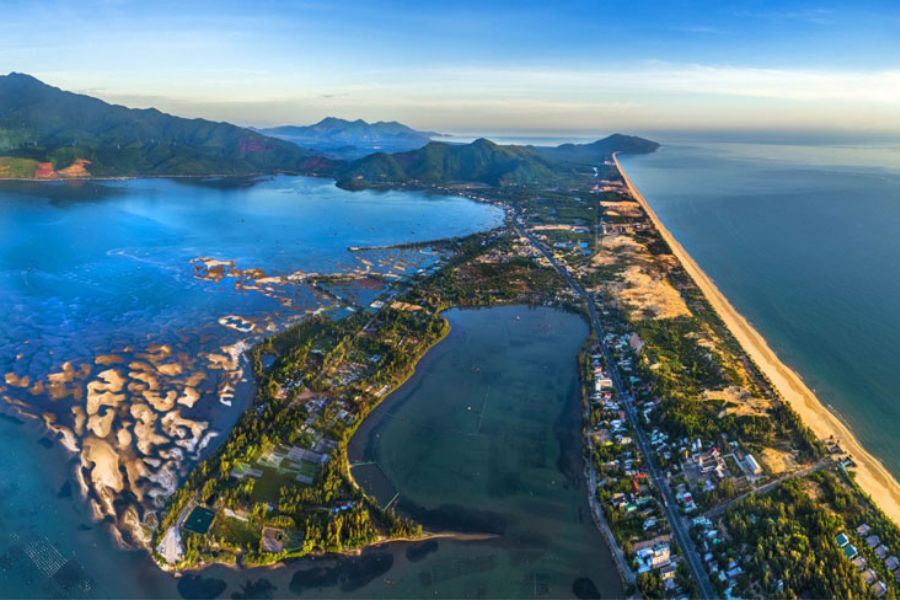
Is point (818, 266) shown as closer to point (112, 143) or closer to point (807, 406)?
point (807, 406)

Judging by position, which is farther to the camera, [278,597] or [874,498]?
[874,498]

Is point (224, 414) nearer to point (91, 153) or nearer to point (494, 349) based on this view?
point (494, 349)

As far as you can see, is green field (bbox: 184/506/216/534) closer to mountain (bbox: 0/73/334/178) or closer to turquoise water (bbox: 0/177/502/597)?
turquoise water (bbox: 0/177/502/597)

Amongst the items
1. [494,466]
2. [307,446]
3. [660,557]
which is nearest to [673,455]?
[660,557]

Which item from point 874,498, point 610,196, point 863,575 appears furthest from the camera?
point 610,196

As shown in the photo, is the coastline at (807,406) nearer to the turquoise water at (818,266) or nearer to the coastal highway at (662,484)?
the turquoise water at (818,266)


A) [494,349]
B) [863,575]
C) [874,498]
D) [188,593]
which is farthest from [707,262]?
[188,593]
